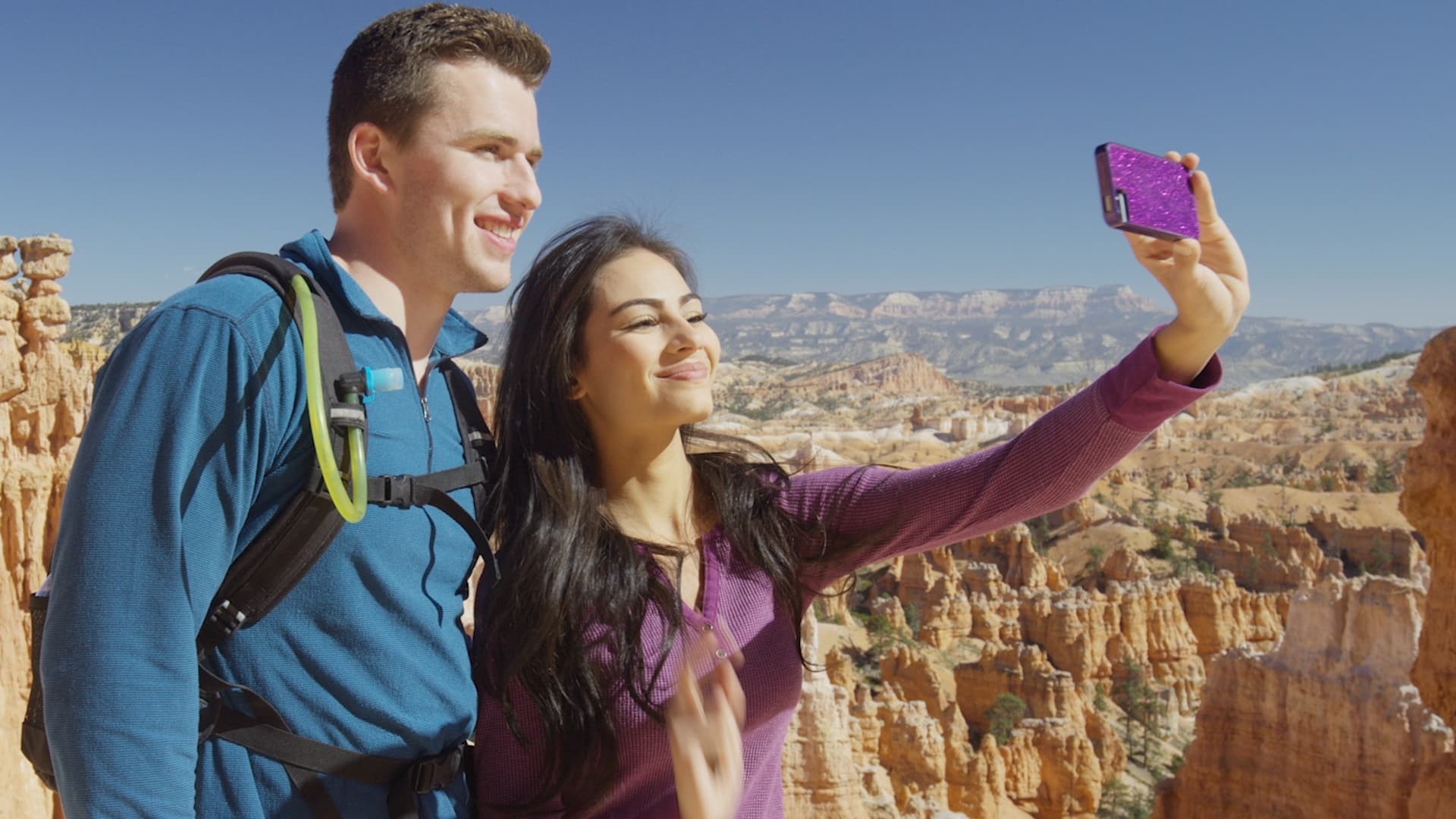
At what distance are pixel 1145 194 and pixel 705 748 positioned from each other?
3.21 ft

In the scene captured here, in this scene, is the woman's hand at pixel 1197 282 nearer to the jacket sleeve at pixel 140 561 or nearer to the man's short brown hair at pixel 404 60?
the man's short brown hair at pixel 404 60

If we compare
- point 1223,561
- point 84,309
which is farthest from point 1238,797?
point 84,309

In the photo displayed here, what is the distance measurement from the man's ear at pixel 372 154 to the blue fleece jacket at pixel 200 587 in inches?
6.1

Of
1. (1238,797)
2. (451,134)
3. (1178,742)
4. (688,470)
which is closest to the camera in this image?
(451,134)

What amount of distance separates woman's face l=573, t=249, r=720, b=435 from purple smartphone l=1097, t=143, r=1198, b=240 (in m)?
0.73

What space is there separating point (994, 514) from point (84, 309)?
6308 cm

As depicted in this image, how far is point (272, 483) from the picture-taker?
4.55 feet

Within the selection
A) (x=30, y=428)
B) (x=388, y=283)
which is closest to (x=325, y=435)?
(x=388, y=283)

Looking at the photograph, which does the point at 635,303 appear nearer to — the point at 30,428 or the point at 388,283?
the point at 388,283

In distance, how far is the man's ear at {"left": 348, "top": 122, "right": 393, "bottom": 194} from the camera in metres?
1.59

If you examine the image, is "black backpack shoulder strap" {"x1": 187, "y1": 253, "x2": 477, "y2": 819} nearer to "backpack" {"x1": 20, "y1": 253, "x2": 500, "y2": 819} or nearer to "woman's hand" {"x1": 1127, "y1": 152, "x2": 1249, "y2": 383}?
"backpack" {"x1": 20, "y1": 253, "x2": 500, "y2": 819}

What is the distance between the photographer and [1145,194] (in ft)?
4.93

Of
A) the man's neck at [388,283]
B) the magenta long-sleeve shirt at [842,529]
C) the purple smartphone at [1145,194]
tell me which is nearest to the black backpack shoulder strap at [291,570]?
the man's neck at [388,283]

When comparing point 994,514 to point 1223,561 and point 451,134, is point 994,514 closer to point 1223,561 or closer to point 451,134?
point 451,134
